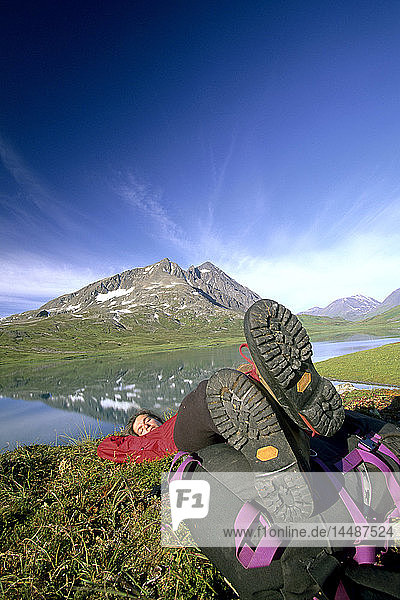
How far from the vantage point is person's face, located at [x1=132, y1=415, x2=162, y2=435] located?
451cm

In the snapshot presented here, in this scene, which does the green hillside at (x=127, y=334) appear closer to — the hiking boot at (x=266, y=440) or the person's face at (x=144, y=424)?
the person's face at (x=144, y=424)

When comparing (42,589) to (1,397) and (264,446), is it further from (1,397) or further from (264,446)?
(1,397)

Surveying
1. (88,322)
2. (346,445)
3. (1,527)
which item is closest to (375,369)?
(346,445)

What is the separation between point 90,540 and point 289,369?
206cm

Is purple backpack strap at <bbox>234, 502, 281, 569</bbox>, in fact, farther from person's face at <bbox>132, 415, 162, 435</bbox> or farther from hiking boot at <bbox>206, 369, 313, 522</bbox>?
person's face at <bbox>132, 415, 162, 435</bbox>

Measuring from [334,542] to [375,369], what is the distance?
14491 millimetres

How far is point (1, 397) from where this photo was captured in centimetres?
2472

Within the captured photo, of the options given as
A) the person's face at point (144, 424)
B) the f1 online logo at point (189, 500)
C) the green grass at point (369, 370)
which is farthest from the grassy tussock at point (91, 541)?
the green grass at point (369, 370)

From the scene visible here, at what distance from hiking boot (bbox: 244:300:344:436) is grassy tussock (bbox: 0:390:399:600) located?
4.18 feet

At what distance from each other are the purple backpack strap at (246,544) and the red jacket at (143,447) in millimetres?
1594

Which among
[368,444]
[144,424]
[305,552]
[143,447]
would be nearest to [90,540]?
[143,447]

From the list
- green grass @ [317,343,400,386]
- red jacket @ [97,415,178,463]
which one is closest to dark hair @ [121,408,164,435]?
red jacket @ [97,415,178,463]

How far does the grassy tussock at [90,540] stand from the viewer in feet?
6.15

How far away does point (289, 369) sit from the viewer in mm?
1987
